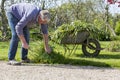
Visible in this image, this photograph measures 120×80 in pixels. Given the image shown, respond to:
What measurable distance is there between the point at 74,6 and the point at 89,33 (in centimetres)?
1799

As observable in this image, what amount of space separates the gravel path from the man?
0.43 meters

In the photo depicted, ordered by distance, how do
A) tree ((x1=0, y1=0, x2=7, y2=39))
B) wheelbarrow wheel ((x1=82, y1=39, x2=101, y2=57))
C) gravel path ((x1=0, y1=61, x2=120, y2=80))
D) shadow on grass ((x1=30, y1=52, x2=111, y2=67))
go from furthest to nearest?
1. tree ((x1=0, y1=0, x2=7, y2=39))
2. wheelbarrow wheel ((x1=82, y1=39, x2=101, y2=57))
3. shadow on grass ((x1=30, y1=52, x2=111, y2=67))
4. gravel path ((x1=0, y1=61, x2=120, y2=80))

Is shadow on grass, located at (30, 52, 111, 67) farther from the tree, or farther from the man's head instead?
the tree

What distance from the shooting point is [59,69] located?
6.74 metres

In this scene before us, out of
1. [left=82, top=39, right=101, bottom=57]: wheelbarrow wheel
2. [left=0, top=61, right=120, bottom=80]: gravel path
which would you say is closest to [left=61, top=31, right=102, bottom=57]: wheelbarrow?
[left=82, top=39, right=101, bottom=57]: wheelbarrow wheel

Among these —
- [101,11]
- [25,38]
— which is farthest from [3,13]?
[101,11]

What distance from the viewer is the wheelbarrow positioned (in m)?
8.93

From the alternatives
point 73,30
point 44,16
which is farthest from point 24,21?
point 73,30

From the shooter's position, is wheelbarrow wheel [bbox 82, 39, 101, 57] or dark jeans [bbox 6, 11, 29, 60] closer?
dark jeans [bbox 6, 11, 29, 60]

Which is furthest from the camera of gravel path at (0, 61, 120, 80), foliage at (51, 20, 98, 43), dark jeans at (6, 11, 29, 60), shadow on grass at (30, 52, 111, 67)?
foliage at (51, 20, 98, 43)

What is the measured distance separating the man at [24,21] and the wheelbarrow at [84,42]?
4.84 feet

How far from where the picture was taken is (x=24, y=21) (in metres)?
6.87

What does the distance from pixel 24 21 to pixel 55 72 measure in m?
1.24

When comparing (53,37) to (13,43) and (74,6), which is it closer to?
(13,43)
